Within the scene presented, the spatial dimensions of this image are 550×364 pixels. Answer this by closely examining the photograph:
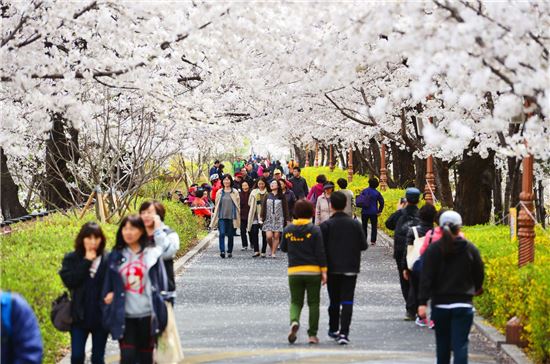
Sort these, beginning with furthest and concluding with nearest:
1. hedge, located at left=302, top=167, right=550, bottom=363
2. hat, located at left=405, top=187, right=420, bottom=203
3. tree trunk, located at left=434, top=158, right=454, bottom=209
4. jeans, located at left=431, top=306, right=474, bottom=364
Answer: tree trunk, located at left=434, top=158, right=454, bottom=209 → hat, located at left=405, top=187, right=420, bottom=203 → hedge, located at left=302, top=167, right=550, bottom=363 → jeans, located at left=431, top=306, right=474, bottom=364

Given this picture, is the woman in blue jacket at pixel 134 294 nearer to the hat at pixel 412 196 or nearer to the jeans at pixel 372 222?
the hat at pixel 412 196

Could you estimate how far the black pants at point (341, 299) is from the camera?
13195 mm

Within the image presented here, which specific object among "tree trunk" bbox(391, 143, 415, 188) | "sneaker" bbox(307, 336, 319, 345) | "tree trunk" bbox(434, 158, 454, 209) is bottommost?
"sneaker" bbox(307, 336, 319, 345)

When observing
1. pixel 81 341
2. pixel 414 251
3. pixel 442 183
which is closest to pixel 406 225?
pixel 414 251

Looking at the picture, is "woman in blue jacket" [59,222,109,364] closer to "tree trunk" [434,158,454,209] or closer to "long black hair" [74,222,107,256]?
"long black hair" [74,222,107,256]

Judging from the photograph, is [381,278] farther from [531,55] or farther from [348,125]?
[348,125]

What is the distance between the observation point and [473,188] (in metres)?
25.0

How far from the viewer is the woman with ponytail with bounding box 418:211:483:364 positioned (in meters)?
9.88

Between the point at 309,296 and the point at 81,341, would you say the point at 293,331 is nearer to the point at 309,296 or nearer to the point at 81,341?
the point at 309,296

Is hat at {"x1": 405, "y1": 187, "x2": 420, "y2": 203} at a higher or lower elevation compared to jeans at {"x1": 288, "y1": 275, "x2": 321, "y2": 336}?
higher

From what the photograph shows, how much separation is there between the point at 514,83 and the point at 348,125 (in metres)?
26.4

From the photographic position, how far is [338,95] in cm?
2725

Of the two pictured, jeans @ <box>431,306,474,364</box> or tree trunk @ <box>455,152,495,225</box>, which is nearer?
jeans @ <box>431,306,474,364</box>

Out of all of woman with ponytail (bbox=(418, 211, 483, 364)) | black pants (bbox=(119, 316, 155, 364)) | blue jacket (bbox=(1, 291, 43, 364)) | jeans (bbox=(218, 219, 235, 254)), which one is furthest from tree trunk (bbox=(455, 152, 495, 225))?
blue jacket (bbox=(1, 291, 43, 364))
